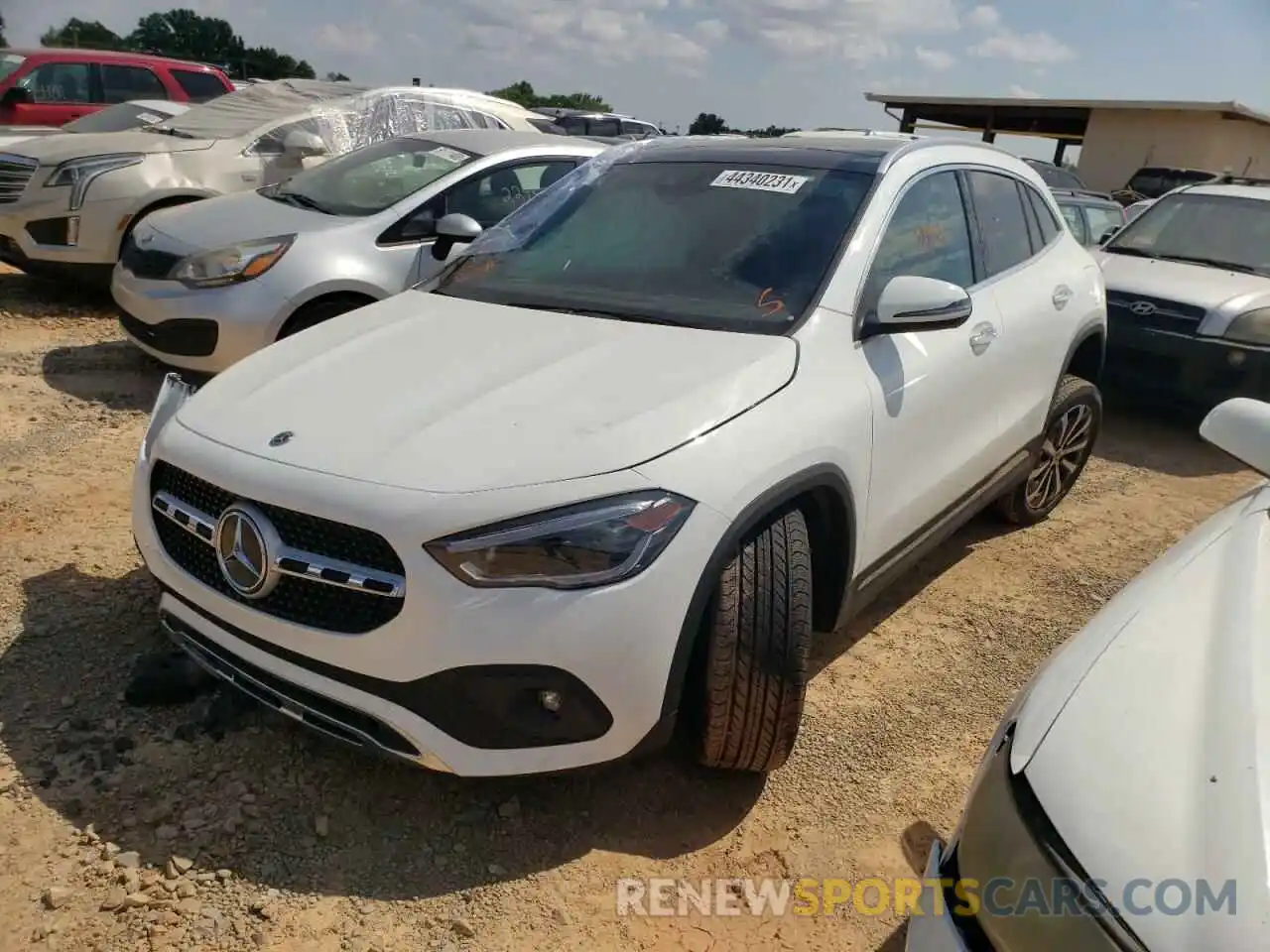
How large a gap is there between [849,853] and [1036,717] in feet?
3.25

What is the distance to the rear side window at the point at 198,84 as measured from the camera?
440 inches

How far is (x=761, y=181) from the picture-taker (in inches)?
126

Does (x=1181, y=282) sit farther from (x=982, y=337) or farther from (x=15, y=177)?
(x=15, y=177)

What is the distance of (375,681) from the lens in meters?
2.10

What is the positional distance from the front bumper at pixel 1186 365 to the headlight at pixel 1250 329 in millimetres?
46

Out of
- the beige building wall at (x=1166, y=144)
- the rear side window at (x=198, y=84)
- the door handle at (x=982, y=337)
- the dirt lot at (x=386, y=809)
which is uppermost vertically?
the beige building wall at (x=1166, y=144)

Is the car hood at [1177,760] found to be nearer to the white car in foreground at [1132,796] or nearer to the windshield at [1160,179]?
the white car in foreground at [1132,796]

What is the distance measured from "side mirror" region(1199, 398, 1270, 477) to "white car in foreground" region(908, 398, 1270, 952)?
13.5 inches

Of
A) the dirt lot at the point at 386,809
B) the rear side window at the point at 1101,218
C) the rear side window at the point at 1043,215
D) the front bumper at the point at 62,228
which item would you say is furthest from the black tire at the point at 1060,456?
the front bumper at the point at 62,228

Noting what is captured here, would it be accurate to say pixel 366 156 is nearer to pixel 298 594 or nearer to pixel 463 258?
pixel 463 258

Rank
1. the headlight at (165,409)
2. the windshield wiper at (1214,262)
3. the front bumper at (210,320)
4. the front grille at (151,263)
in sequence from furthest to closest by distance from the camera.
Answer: the windshield wiper at (1214,262) < the front grille at (151,263) < the front bumper at (210,320) < the headlight at (165,409)

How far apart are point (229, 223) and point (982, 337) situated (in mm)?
4230

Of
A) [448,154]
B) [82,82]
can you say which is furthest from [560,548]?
[82,82]

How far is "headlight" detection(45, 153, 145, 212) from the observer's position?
21.3 ft
